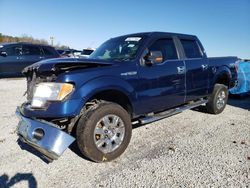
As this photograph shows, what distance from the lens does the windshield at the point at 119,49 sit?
4213mm

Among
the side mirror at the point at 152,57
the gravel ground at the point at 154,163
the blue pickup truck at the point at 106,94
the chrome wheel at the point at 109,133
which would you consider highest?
the side mirror at the point at 152,57

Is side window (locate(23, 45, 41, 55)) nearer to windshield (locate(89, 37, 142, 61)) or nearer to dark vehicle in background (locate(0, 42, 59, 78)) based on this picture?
dark vehicle in background (locate(0, 42, 59, 78))

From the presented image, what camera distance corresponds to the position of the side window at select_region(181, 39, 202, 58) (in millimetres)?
5281

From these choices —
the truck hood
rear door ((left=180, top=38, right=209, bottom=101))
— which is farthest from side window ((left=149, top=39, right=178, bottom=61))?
the truck hood

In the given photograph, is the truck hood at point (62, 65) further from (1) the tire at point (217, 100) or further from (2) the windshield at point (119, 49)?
(1) the tire at point (217, 100)

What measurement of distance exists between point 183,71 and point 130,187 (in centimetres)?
270

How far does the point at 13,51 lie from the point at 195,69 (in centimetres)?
992

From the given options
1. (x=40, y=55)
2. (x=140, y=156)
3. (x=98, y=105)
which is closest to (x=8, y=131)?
(x=98, y=105)

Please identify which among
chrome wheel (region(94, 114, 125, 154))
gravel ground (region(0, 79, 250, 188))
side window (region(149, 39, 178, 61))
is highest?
side window (region(149, 39, 178, 61))

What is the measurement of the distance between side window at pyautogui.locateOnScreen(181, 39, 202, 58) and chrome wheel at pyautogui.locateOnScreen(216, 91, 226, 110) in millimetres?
1291

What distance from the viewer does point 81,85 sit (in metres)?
3.24

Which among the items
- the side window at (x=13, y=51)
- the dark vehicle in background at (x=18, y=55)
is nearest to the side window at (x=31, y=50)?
the dark vehicle in background at (x=18, y=55)

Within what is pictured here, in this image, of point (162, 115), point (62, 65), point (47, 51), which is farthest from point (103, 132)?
point (47, 51)

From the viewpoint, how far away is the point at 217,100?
20.1 feet
